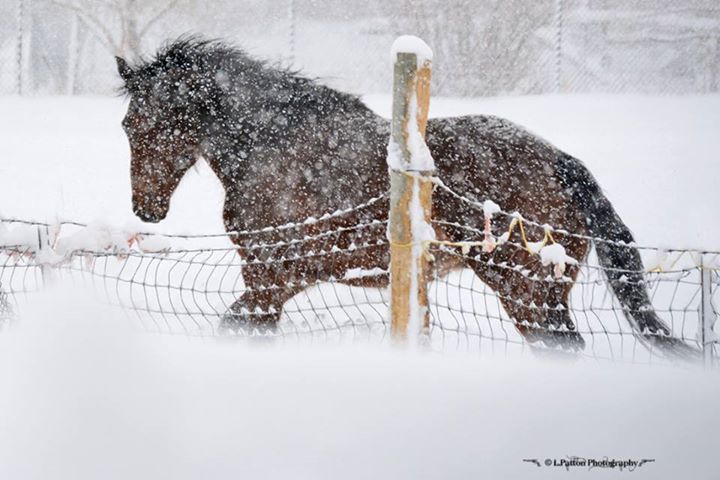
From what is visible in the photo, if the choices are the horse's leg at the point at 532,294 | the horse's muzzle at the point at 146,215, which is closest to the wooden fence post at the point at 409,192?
the horse's leg at the point at 532,294

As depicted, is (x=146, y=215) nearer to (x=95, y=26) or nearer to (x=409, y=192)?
(x=409, y=192)

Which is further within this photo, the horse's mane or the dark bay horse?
the horse's mane

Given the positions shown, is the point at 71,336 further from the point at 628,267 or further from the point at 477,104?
the point at 477,104

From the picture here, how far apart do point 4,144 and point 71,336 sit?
23.3 feet

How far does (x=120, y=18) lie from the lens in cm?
1076

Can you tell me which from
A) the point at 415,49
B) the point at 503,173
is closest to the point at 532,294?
the point at 503,173

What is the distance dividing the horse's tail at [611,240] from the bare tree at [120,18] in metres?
7.85

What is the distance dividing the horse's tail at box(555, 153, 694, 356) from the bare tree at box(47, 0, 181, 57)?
25.8 ft

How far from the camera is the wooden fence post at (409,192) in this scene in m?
2.50

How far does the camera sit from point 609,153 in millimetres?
7891

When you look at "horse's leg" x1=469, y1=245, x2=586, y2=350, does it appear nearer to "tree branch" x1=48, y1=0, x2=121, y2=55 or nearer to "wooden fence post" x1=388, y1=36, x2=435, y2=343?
"wooden fence post" x1=388, y1=36, x2=435, y2=343

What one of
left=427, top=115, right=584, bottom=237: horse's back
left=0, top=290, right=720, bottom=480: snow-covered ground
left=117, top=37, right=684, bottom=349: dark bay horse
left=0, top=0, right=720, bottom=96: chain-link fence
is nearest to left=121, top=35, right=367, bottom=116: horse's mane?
left=117, top=37, right=684, bottom=349: dark bay horse

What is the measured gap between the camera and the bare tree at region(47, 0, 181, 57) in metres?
10.4

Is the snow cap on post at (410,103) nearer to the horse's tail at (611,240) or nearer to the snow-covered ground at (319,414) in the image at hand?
the snow-covered ground at (319,414)
